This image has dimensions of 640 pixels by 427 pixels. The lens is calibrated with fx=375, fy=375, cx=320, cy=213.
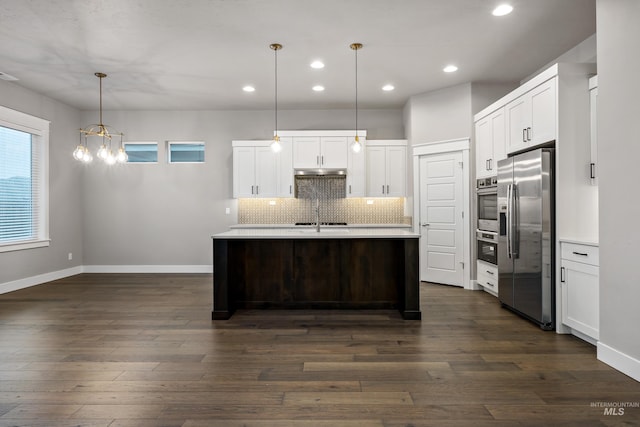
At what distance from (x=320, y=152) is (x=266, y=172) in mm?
1021

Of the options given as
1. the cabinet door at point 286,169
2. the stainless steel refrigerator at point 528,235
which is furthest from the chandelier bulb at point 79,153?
the stainless steel refrigerator at point 528,235

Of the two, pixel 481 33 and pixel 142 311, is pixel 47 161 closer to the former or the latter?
pixel 142 311

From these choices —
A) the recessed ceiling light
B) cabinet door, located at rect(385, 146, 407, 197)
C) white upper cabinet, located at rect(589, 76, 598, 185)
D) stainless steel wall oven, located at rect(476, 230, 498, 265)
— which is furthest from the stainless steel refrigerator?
cabinet door, located at rect(385, 146, 407, 197)

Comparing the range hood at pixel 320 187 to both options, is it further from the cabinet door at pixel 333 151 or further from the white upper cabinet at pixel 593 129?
the white upper cabinet at pixel 593 129

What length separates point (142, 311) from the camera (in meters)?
4.42

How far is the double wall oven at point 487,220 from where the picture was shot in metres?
4.82

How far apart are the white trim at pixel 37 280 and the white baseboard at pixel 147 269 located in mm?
275

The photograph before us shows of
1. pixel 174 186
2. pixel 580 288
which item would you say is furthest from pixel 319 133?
pixel 580 288

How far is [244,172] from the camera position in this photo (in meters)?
6.68

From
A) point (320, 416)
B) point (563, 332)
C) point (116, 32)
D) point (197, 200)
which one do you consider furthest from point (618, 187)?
point (197, 200)

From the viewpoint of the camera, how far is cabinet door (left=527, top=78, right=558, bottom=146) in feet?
11.8

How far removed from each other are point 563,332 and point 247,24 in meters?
4.28

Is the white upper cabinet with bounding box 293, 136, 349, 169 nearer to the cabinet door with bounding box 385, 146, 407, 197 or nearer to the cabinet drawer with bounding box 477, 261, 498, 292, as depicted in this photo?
the cabinet door with bounding box 385, 146, 407, 197

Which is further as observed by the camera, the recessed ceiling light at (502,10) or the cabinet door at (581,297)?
the recessed ceiling light at (502,10)
